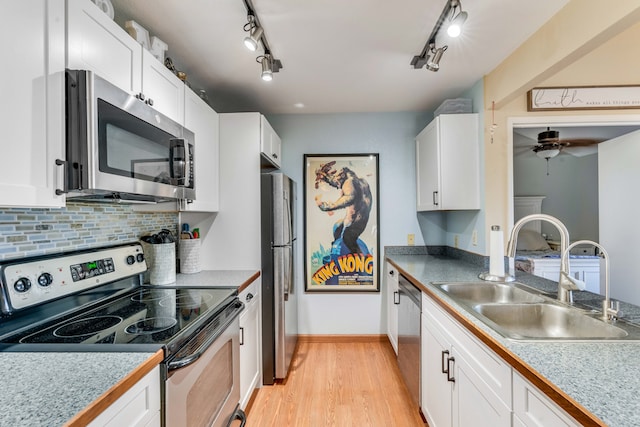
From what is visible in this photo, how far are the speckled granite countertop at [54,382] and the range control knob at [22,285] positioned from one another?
0.27m

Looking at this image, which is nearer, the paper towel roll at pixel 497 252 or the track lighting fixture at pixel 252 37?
the track lighting fixture at pixel 252 37

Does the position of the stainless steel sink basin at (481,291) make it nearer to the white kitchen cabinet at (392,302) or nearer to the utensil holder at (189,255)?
the white kitchen cabinet at (392,302)

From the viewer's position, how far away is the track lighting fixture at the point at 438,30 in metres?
1.29

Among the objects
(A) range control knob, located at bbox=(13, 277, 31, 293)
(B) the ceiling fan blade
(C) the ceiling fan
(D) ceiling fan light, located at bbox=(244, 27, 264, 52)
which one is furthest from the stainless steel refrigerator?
(B) the ceiling fan blade

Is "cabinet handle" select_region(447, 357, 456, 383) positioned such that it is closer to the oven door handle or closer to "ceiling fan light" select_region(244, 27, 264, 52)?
the oven door handle

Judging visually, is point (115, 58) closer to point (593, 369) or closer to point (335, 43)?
point (335, 43)

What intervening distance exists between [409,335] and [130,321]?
5.61ft

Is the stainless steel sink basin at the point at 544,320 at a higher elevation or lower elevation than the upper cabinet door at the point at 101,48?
lower

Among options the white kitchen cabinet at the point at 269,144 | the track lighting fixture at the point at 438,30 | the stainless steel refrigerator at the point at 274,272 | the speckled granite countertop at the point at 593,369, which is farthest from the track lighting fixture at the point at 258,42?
the speckled granite countertop at the point at 593,369

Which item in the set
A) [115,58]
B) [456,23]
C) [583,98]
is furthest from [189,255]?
[583,98]

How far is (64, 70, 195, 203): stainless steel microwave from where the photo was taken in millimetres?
938

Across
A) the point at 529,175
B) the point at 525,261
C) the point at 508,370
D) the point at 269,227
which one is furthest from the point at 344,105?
the point at 529,175

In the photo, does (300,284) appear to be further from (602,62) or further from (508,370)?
(602,62)

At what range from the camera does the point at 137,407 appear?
2.67 feet
